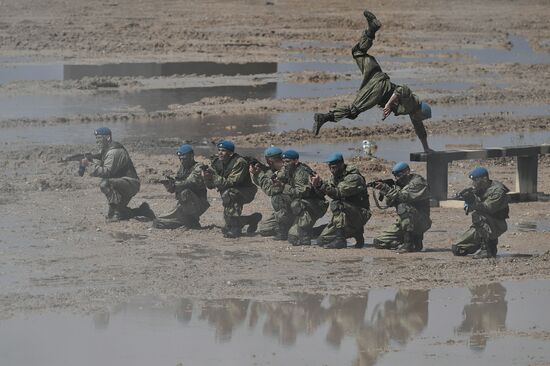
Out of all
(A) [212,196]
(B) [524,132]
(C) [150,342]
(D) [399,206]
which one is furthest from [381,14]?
(C) [150,342]

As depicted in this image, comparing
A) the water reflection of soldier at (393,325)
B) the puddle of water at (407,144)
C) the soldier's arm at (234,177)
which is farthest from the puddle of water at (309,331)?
the puddle of water at (407,144)

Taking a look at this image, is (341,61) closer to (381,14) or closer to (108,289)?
(381,14)

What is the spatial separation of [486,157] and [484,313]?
233 inches

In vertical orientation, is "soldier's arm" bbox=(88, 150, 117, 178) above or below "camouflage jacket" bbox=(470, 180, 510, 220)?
above

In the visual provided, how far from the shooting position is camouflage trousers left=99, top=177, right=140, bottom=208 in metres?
18.7

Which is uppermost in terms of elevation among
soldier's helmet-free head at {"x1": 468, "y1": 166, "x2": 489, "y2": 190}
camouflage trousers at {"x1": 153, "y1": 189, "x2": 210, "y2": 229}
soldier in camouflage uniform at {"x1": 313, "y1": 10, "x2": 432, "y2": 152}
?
soldier in camouflage uniform at {"x1": 313, "y1": 10, "x2": 432, "y2": 152}

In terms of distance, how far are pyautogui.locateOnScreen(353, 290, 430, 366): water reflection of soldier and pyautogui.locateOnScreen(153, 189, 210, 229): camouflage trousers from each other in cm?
397

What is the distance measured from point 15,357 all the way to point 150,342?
46.5 inches

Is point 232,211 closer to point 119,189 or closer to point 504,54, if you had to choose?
point 119,189

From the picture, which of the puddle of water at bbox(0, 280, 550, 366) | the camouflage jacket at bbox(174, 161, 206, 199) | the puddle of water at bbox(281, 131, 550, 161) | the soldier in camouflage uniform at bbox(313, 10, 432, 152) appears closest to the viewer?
the puddle of water at bbox(0, 280, 550, 366)

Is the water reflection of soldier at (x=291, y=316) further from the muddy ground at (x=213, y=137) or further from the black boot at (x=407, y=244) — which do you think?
the black boot at (x=407, y=244)

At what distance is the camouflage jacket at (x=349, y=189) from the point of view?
1706 cm

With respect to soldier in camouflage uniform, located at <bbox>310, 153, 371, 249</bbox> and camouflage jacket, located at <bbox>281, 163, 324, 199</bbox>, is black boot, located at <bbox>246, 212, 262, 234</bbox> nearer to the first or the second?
camouflage jacket, located at <bbox>281, 163, 324, 199</bbox>

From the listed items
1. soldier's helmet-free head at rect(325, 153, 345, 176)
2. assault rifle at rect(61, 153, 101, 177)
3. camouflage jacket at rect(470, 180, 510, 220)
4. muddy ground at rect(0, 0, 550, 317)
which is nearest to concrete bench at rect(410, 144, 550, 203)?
muddy ground at rect(0, 0, 550, 317)
